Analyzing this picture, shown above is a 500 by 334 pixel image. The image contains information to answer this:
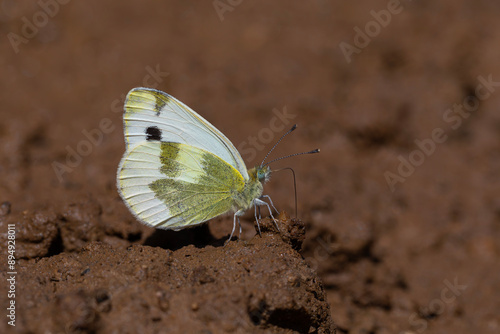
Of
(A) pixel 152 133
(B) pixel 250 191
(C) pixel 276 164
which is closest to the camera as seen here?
(B) pixel 250 191

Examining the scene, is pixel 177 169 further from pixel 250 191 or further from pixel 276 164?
pixel 276 164

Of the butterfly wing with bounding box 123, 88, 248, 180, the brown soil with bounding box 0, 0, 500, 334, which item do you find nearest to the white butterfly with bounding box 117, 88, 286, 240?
the butterfly wing with bounding box 123, 88, 248, 180

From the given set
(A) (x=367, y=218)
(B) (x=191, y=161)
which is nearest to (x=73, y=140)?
(B) (x=191, y=161)

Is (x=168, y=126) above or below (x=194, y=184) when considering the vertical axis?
above

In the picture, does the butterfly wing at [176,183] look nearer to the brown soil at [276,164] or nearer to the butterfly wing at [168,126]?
the butterfly wing at [168,126]

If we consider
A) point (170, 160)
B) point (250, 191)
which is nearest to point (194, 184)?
point (170, 160)

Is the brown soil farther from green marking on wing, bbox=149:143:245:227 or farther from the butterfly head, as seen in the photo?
the butterfly head

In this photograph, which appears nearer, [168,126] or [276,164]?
[168,126]
